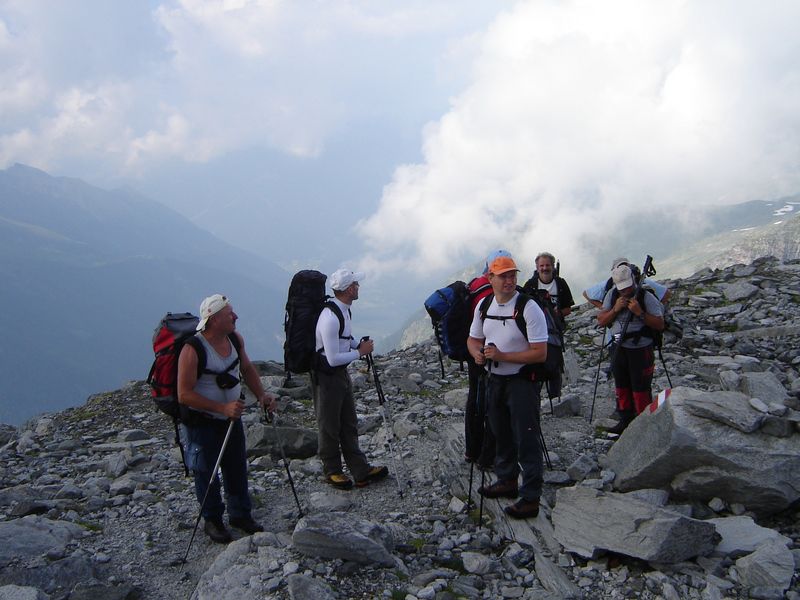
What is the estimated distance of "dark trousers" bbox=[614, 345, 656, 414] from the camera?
9.92 m

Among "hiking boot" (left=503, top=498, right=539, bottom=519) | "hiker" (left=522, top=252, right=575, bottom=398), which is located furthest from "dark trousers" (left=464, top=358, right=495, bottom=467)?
"hiker" (left=522, top=252, right=575, bottom=398)

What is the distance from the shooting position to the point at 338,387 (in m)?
8.93

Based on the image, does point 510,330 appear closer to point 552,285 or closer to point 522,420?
point 522,420

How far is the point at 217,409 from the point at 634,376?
22.7ft

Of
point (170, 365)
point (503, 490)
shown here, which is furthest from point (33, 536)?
point (503, 490)

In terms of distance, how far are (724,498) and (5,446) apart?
1628cm

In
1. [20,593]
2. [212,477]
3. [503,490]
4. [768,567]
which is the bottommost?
[20,593]

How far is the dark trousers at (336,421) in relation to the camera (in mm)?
8891

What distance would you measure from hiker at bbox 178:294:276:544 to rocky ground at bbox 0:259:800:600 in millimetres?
572

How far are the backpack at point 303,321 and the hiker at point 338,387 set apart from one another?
13 centimetres

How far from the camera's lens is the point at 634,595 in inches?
229

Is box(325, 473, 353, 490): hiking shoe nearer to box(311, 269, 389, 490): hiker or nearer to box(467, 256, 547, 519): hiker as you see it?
box(311, 269, 389, 490): hiker

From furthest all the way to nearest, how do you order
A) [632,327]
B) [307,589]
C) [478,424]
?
1. [632,327]
2. [478,424]
3. [307,589]

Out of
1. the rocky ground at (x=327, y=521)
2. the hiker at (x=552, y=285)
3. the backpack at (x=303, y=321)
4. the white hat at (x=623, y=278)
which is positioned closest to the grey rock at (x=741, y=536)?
the rocky ground at (x=327, y=521)
